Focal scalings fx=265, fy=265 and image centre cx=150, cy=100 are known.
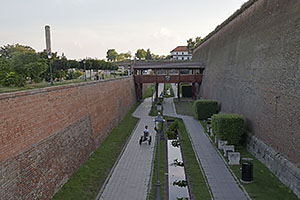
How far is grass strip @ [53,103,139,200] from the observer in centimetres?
855

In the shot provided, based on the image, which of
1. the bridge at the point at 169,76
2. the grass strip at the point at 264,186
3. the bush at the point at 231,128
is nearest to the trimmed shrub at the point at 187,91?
the bridge at the point at 169,76

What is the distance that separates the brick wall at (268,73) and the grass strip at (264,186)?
0.78m

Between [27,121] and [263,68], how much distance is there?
9.64 meters

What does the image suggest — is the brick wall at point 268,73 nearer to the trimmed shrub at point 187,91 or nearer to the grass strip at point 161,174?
the grass strip at point 161,174

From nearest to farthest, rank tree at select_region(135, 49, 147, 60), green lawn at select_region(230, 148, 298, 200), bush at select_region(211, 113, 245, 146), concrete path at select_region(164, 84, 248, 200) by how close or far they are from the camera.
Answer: green lawn at select_region(230, 148, 298, 200) → concrete path at select_region(164, 84, 248, 200) → bush at select_region(211, 113, 245, 146) → tree at select_region(135, 49, 147, 60)

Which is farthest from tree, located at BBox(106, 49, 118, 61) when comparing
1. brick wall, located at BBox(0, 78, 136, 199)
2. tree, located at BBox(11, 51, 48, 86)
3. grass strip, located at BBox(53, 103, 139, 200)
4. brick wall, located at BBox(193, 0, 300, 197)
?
brick wall, located at BBox(0, 78, 136, 199)

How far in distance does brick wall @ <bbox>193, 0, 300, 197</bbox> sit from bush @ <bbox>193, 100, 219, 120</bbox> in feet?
3.97

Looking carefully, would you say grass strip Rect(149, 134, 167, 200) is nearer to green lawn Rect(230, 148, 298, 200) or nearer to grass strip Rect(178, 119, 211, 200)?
grass strip Rect(178, 119, 211, 200)

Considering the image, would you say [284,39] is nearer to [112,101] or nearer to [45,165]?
[45,165]

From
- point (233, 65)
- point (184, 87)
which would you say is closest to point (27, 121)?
point (233, 65)

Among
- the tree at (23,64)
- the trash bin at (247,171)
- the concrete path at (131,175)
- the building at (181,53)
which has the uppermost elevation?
the building at (181,53)

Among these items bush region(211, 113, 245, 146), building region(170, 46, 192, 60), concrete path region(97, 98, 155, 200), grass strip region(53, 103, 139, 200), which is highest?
building region(170, 46, 192, 60)

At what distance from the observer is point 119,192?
894 cm

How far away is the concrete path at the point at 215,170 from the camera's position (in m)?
8.35
